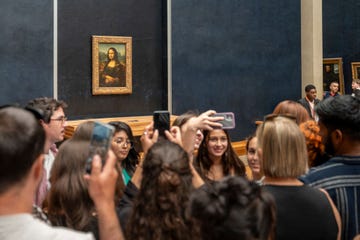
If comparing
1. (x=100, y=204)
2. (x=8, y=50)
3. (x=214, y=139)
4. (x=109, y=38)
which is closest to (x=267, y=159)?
(x=100, y=204)

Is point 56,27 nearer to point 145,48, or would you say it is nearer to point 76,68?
point 76,68

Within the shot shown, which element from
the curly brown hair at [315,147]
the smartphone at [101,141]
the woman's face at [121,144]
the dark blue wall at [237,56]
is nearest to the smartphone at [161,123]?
the curly brown hair at [315,147]

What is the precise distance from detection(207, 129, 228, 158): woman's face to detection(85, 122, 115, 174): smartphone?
337cm

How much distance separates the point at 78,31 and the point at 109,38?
2.29 ft

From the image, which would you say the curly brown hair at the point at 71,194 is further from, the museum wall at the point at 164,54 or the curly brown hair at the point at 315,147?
the museum wall at the point at 164,54

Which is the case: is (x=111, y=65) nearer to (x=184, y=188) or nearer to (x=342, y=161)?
(x=342, y=161)

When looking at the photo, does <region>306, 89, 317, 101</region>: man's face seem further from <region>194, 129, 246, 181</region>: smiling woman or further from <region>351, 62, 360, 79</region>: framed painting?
<region>194, 129, 246, 181</region>: smiling woman

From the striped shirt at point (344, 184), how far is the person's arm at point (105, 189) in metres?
1.49

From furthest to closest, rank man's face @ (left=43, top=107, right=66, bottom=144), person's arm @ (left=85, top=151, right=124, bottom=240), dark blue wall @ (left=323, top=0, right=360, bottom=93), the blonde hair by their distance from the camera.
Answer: dark blue wall @ (left=323, top=0, right=360, bottom=93), man's face @ (left=43, top=107, right=66, bottom=144), the blonde hair, person's arm @ (left=85, top=151, right=124, bottom=240)

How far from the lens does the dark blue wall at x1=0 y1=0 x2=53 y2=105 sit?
403 inches

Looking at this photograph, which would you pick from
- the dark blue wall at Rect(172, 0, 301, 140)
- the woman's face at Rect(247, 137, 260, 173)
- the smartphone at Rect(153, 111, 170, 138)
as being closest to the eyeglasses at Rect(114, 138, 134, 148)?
the woman's face at Rect(247, 137, 260, 173)

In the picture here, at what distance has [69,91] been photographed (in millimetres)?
11320

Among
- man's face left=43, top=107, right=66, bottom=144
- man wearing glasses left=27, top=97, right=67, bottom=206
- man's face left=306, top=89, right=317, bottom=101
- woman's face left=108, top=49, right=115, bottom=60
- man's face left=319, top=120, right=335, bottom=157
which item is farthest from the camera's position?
man's face left=306, top=89, right=317, bottom=101

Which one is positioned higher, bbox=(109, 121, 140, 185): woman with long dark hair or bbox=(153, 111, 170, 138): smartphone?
bbox=(153, 111, 170, 138): smartphone
